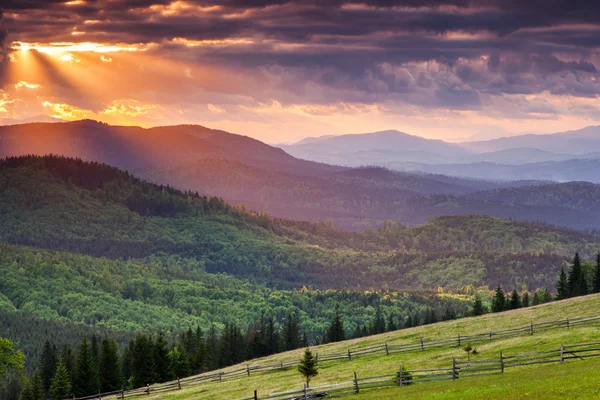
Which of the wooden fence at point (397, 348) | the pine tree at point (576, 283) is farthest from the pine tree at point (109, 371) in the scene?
the pine tree at point (576, 283)

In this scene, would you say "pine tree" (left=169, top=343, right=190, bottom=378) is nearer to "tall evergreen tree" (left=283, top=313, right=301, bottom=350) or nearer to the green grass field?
the green grass field

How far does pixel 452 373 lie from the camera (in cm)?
5891

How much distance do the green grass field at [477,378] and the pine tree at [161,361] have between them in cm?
1766

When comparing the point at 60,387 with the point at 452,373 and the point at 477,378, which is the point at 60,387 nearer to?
the point at 452,373

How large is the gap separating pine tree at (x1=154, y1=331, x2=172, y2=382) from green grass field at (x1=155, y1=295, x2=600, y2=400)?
57.9ft

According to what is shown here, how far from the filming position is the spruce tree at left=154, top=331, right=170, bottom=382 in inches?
4257

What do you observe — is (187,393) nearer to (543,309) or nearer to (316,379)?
(316,379)

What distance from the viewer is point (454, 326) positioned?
99.1 m

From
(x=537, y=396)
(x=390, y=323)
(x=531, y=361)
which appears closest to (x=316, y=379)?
(x=531, y=361)

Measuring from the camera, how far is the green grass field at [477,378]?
149 ft

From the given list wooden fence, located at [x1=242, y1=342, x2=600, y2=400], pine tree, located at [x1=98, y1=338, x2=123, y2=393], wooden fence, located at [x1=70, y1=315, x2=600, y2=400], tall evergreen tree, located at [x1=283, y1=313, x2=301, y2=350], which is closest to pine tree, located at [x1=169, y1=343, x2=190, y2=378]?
pine tree, located at [x1=98, y1=338, x2=123, y2=393]

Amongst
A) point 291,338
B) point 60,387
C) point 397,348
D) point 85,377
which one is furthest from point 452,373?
point 291,338

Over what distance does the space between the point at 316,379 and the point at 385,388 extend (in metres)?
15.7

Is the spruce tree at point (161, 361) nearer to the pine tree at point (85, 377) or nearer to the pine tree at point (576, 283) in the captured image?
the pine tree at point (85, 377)
